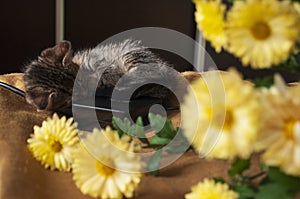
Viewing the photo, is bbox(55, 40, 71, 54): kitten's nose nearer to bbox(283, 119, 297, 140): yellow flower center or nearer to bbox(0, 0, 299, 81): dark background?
bbox(283, 119, 297, 140): yellow flower center

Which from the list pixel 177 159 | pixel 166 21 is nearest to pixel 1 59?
pixel 166 21

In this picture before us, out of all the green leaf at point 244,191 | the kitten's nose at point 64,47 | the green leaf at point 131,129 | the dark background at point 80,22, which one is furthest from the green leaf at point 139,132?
the dark background at point 80,22

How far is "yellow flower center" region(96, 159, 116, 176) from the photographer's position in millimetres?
405

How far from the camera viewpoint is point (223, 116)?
309 mm

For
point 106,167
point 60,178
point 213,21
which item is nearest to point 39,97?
point 60,178

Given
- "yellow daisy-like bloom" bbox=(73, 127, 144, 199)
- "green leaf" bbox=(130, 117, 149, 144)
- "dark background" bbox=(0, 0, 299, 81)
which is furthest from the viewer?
"dark background" bbox=(0, 0, 299, 81)

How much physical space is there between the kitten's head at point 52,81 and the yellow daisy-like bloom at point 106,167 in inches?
11.1

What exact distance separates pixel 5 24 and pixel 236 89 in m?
2.14

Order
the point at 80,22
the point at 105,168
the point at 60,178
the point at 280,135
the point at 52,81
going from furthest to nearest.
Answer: the point at 80,22 < the point at 52,81 < the point at 60,178 < the point at 105,168 < the point at 280,135

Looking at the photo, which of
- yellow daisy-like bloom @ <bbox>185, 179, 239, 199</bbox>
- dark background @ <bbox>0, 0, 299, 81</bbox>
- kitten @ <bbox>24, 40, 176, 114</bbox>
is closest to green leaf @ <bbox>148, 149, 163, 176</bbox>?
yellow daisy-like bloom @ <bbox>185, 179, 239, 199</bbox>

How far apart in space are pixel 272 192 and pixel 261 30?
108 millimetres

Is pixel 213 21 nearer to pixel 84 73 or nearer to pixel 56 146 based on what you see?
pixel 56 146

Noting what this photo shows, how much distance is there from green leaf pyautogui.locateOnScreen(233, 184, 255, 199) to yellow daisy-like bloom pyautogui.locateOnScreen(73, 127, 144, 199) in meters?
0.08

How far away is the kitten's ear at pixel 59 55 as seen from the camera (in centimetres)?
72
